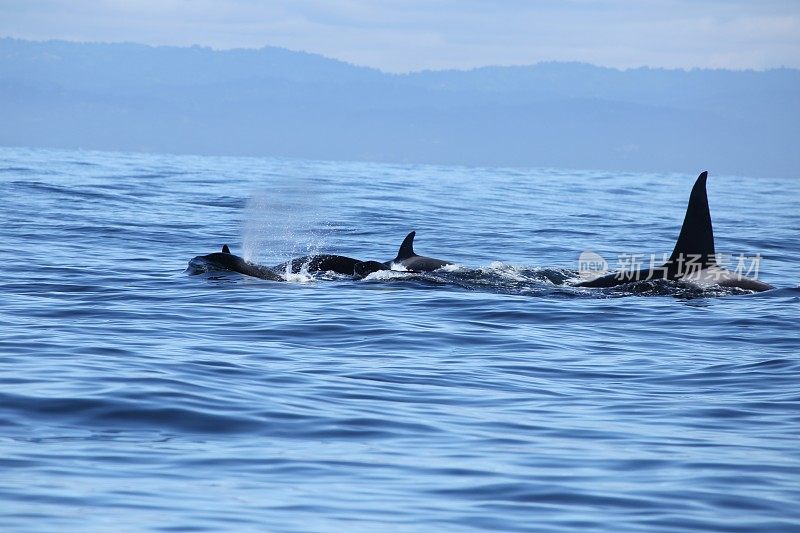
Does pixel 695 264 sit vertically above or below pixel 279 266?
above

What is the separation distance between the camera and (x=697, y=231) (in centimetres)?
1839

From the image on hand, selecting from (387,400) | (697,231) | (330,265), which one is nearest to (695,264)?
(697,231)

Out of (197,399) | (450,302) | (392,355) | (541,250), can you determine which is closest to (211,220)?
(541,250)

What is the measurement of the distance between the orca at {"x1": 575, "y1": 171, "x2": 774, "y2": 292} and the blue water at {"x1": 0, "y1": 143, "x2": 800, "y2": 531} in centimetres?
43

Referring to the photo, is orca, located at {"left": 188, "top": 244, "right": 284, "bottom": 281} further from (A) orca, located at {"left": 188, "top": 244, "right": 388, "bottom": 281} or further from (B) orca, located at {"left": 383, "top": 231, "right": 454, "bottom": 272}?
(B) orca, located at {"left": 383, "top": 231, "right": 454, "bottom": 272}

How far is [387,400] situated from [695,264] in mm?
9366

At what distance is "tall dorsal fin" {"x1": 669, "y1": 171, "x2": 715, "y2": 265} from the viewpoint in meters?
18.1

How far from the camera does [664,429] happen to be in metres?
10.1

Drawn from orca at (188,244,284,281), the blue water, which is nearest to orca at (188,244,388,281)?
orca at (188,244,284,281)

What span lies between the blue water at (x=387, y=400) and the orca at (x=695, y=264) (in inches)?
16.8

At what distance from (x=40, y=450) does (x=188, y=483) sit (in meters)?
1.27

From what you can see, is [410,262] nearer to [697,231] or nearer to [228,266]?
[228,266]

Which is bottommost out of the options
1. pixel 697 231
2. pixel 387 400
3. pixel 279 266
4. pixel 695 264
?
pixel 387 400

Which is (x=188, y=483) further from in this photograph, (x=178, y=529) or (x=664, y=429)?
(x=664, y=429)
